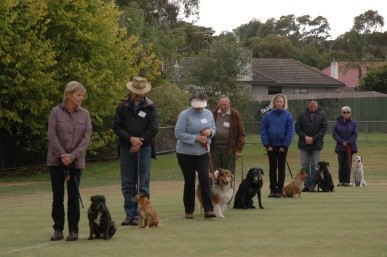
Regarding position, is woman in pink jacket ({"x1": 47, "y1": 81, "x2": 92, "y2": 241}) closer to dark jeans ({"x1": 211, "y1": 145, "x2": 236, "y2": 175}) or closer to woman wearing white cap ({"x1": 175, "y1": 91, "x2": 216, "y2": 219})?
A: woman wearing white cap ({"x1": 175, "y1": 91, "x2": 216, "y2": 219})

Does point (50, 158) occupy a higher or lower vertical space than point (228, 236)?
higher

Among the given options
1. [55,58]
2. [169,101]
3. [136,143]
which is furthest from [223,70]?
[136,143]

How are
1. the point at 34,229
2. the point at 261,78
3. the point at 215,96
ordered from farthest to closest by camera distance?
the point at 261,78 < the point at 215,96 < the point at 34,229

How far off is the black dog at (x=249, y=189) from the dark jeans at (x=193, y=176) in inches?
63.5

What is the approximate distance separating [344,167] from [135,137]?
12.7 metres

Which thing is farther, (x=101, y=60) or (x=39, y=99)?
(x=101, y=60)

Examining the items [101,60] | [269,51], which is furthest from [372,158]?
[269,51]

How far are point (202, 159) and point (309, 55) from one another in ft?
371

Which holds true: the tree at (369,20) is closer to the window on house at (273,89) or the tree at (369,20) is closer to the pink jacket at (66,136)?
the window on house at (273,89)

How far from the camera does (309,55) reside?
127500 millimetres

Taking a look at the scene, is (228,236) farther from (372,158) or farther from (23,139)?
(372,158)

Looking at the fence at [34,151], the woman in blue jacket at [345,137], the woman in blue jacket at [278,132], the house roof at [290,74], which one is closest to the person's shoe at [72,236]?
the woman in blue jacket at [278,132]

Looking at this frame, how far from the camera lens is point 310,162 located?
Answer: 23625mm

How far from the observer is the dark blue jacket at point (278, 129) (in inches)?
797
